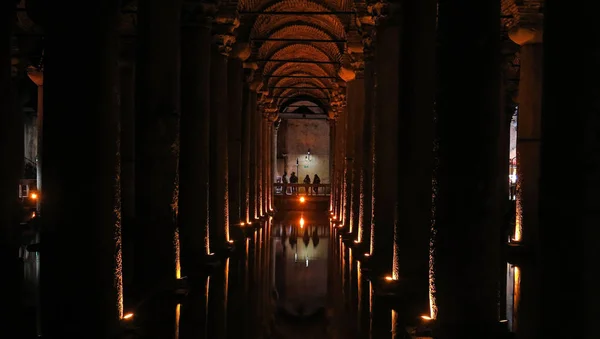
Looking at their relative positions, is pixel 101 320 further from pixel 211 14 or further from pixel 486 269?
pixel 211 14

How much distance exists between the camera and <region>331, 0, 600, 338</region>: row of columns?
3861 millimetres

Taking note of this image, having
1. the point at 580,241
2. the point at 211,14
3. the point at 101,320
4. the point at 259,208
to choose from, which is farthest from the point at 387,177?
the point at 259,208

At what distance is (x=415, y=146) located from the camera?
25.9 ft

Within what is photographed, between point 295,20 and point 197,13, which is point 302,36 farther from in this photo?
point 197,13

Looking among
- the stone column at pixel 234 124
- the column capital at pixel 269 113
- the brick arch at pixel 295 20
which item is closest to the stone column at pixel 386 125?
the stone column at pixel 234 124

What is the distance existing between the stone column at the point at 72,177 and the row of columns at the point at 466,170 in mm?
3065

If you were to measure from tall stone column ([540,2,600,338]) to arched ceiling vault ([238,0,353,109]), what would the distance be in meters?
12.2

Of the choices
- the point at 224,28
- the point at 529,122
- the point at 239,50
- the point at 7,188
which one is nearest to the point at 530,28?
the point at 529,122

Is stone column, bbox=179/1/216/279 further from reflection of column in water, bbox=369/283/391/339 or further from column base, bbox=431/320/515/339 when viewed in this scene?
column base, bbox=431/320/515/339

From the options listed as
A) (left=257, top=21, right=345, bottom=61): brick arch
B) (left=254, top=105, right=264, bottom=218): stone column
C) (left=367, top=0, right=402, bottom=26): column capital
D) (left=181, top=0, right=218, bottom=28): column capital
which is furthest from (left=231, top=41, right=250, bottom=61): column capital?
(left=257, top=21, right=345, bottom=61): brick arch

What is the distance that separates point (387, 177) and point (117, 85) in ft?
17.3

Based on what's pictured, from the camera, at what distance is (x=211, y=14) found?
10.5 m

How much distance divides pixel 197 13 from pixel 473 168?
6514mm

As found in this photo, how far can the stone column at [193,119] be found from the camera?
410 inches
